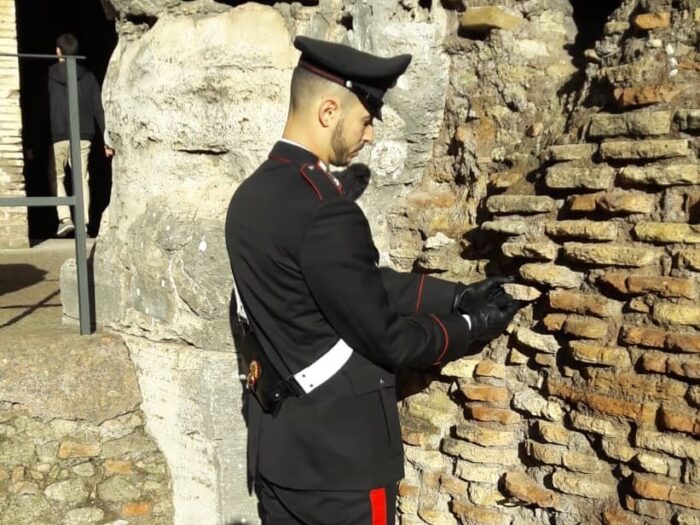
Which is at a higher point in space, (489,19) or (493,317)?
(489,19)

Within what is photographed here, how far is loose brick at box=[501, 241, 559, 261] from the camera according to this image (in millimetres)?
2645

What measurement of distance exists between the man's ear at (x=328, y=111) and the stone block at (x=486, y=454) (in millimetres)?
1243

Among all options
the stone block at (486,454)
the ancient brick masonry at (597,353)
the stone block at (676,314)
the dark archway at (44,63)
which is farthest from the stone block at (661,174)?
the dark archway at (44,63)

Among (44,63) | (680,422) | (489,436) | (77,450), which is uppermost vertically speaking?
(44,63)

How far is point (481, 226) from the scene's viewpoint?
9.51 feet

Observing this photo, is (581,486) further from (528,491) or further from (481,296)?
(481,296)

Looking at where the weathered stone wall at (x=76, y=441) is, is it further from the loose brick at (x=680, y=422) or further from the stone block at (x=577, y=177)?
the loose brick at (x=680, y=422)

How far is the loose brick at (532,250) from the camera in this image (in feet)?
8.68

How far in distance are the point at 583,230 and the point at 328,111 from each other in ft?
2.96

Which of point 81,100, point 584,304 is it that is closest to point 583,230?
point 584,304

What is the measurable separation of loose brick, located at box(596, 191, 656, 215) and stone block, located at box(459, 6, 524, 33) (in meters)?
0.91

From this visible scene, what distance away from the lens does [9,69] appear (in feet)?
24.5

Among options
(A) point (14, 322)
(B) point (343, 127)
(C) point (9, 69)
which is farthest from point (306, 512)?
(C) point (9, 69)

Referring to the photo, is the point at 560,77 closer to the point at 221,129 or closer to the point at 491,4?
the point at 491,4
